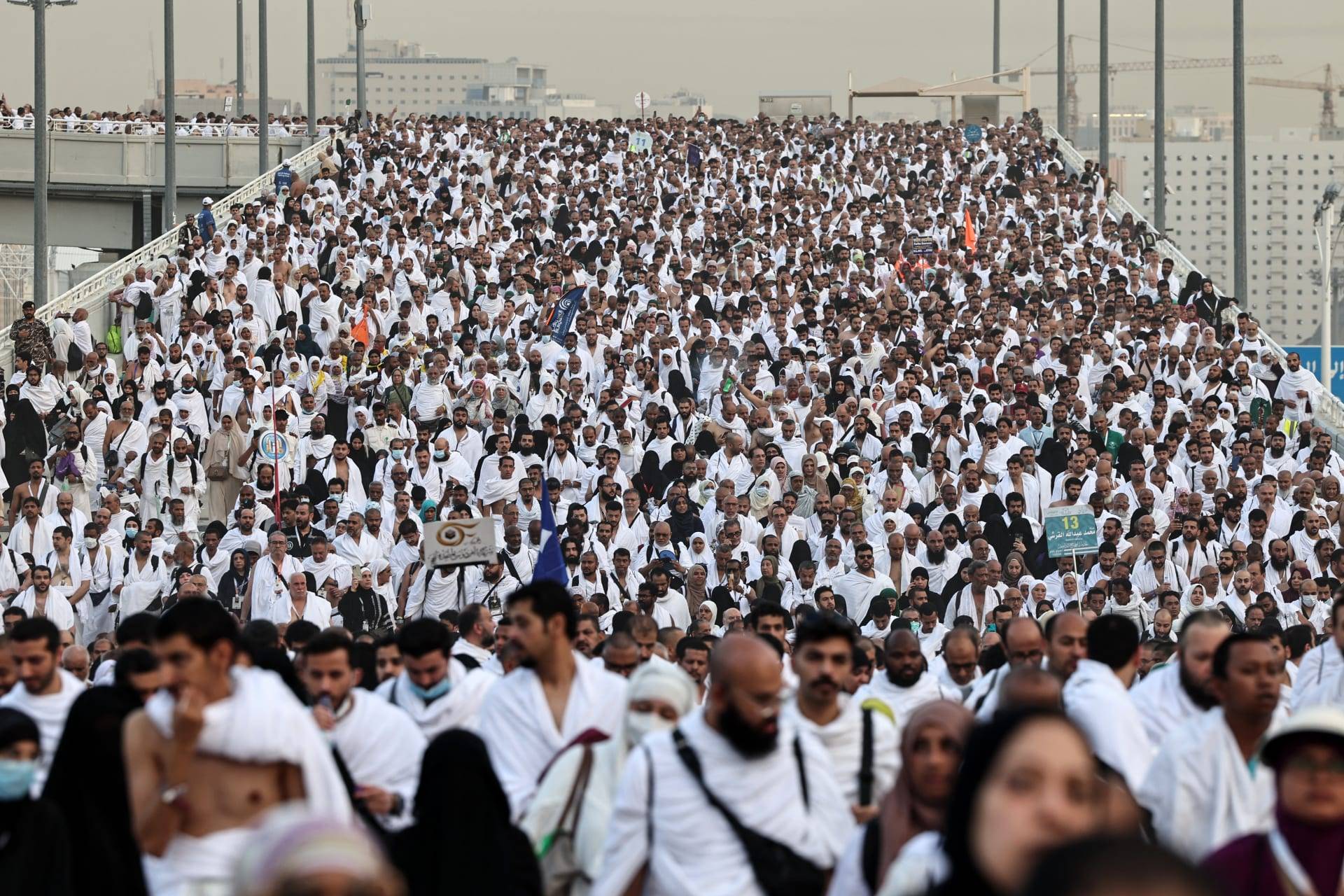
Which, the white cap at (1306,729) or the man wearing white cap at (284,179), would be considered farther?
the man wearing white cap at (284,179)

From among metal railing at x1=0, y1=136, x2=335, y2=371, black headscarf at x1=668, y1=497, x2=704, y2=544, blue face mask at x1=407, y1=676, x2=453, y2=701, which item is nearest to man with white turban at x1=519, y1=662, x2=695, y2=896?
blue face mask at x1=407, y1=676, x2=453, y2=701

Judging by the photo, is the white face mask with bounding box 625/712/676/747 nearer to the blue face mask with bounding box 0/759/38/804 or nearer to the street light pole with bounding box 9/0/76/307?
the blue face mask with bounding box 0/759/38/804

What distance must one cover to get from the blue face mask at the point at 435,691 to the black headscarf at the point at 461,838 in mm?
1853

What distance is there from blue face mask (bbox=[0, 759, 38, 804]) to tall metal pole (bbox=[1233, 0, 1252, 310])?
88.8 feet

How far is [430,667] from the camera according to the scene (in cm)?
773

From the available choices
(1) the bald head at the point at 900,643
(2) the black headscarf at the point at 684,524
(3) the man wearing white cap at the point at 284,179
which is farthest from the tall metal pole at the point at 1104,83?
(1) the bald head at the point at 900,643

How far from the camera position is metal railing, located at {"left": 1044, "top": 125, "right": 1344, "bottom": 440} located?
25.1 metres

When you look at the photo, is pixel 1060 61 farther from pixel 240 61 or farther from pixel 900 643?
pixel 900 643

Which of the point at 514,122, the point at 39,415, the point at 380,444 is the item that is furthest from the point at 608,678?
the point at 514,122

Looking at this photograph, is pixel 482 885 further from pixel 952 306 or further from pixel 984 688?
pixel 952 306

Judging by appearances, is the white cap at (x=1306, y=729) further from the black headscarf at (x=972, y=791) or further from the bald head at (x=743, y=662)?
the bald head at (x=743, y=662)

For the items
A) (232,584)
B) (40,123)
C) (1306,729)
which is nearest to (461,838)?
(1306,729)

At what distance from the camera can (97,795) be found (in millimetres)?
6293

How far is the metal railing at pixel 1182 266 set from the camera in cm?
2511
